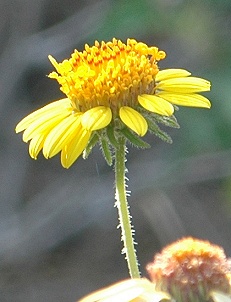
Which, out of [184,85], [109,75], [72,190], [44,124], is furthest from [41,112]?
[72,190]

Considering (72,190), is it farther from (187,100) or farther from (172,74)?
(187,100)

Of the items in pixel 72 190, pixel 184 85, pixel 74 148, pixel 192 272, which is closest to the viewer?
pixel 192 272

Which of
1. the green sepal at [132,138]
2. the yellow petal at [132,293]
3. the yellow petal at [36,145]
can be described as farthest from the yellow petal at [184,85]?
the yellow petal at [132,293]

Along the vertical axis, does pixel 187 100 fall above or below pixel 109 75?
below

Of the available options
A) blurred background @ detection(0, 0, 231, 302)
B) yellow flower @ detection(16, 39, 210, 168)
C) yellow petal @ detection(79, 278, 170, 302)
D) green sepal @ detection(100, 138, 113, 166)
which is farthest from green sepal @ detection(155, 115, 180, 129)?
blurred background @ detection(0, 0, 231, 302)

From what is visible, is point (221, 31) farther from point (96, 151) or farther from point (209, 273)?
point (209, 273)

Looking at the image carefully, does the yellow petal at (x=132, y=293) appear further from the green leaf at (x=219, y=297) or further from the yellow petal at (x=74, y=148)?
the yellow petal at (x=74, y=148)

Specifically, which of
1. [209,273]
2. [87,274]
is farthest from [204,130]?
[209,273]
